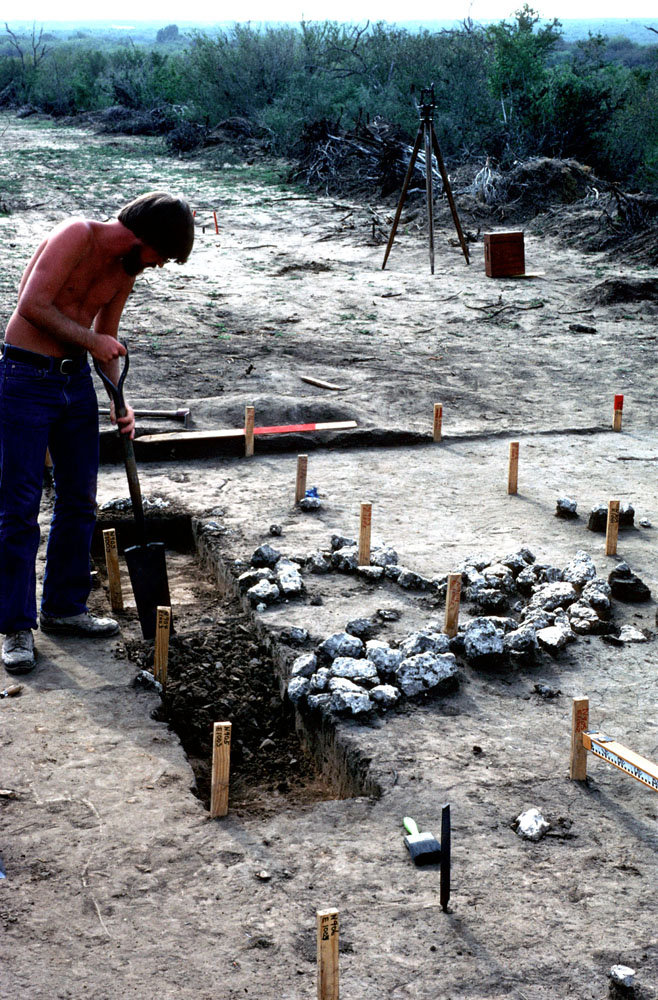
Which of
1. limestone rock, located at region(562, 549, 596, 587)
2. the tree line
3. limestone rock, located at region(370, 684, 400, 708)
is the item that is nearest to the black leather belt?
limestone rock, located at region(370, 684, 400, 708)

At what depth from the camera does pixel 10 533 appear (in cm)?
402

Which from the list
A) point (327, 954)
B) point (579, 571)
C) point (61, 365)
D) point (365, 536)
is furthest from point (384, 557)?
point (327, 954)

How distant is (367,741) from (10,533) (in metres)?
1.66

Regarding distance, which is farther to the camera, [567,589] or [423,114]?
[423,114]

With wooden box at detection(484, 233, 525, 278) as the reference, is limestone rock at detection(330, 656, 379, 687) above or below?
below

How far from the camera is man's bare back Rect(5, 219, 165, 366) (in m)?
3.75

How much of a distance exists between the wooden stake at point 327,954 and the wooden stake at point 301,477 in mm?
3695

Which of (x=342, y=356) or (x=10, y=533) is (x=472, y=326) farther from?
(x=10, y=533)

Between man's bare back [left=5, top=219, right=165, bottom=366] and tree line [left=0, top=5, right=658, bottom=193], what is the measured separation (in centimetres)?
1473

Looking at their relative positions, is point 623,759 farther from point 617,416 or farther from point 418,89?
point 418,89

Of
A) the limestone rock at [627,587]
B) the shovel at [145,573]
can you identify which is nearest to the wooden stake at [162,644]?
the shovel at [145,573]

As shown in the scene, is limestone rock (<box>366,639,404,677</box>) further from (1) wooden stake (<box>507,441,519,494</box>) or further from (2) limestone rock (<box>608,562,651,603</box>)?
(1) wooden stake (<box>507,441,519,494</box>)

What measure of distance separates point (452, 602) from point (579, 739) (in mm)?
1038

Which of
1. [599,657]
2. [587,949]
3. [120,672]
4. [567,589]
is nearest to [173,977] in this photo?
[587,949]
